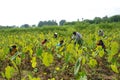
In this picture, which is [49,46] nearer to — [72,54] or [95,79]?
[72,54]

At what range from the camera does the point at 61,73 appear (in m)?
5.29

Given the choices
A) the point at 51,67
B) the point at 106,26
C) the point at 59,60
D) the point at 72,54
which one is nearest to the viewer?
the point at 72,54

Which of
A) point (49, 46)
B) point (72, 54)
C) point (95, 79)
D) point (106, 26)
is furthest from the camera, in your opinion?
point (106, 26)

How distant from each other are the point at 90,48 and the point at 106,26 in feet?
53.9

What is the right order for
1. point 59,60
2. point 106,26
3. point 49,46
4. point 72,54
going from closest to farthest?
1. point 72,54
2. point 59,60
3. point 49,46
4. point 106,26

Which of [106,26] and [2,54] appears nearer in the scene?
[2,54]

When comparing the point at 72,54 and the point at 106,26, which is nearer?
the point at 72,54

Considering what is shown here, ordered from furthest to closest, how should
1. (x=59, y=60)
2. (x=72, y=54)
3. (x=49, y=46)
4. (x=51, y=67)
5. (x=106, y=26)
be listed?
(x=106, y=26), (x=49, y=46), (x=59, y=60), (x=51, y=67), (x=72, y=54)

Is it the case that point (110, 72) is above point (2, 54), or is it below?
below

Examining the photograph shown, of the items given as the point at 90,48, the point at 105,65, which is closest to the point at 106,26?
the point at 90,48

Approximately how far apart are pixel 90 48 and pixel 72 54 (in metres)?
2.52

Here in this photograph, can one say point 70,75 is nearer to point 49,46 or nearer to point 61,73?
point 61,73

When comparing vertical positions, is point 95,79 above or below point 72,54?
below

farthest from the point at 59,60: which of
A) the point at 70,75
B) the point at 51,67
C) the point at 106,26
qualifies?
the point at 106,26
